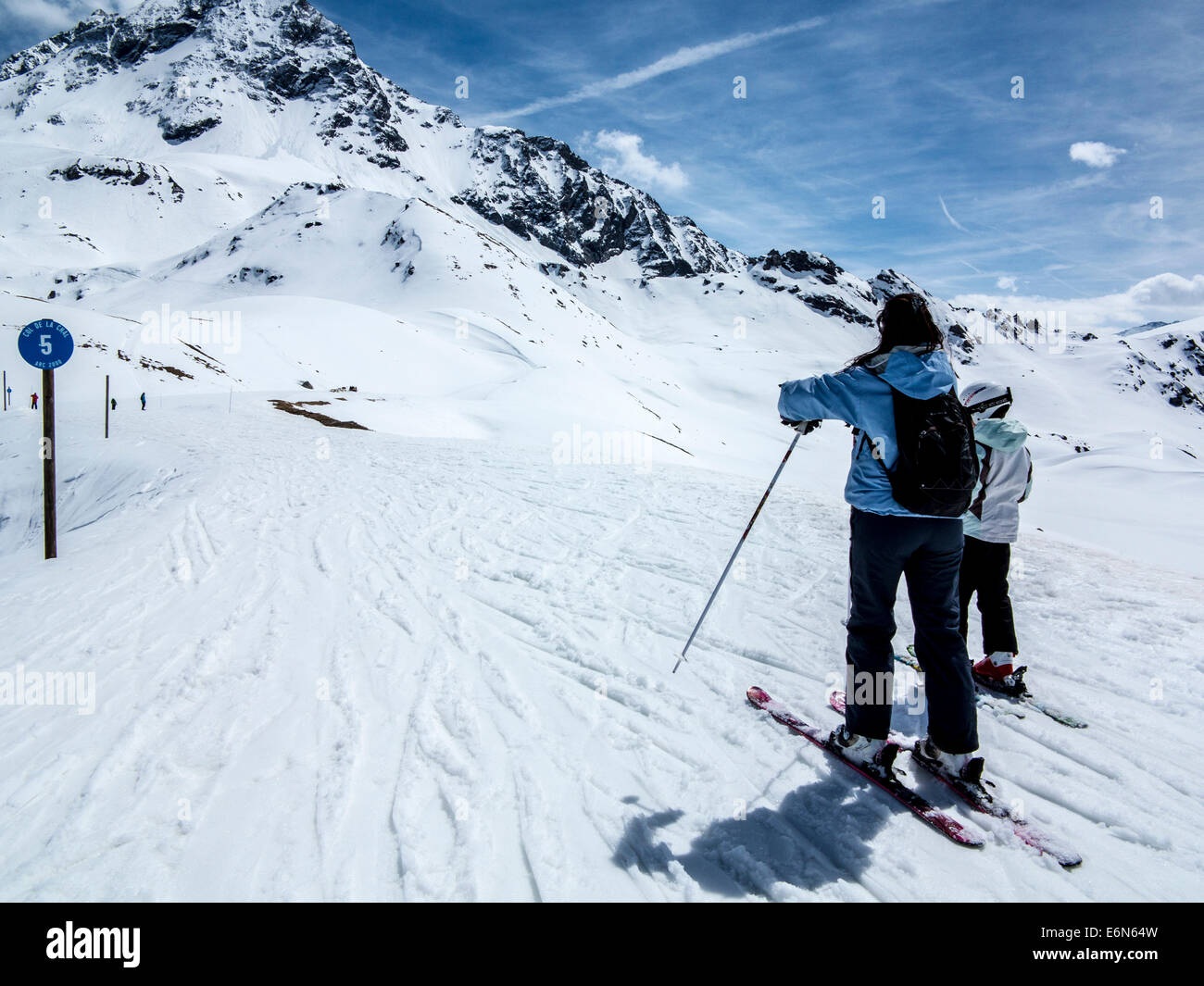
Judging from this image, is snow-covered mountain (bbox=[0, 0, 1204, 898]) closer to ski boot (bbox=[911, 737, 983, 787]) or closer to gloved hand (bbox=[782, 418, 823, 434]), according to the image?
ski boot (bbox=[911, 737, 983, 787])

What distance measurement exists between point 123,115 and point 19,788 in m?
248

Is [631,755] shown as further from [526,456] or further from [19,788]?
[526,456]

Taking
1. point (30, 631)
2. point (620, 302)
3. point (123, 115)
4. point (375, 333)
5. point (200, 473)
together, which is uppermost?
point (123, 115)

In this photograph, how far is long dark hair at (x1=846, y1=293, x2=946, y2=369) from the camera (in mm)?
3209

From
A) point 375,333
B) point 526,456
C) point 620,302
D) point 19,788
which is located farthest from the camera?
point 620,302

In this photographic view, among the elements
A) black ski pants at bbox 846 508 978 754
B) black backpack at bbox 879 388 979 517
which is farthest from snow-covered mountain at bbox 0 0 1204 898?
black backpack at bbox 879 388 979 517

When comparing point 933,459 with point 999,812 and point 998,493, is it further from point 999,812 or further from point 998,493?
point 998,493

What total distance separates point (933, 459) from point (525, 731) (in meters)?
2.92

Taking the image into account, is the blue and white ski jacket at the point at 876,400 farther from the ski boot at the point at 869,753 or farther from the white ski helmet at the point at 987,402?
the ski boot at the point at 869,753

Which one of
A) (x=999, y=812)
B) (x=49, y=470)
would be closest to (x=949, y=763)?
(x=999, y=812)

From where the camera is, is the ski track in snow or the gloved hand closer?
the ski track in snow

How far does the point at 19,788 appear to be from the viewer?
3.41 meters
